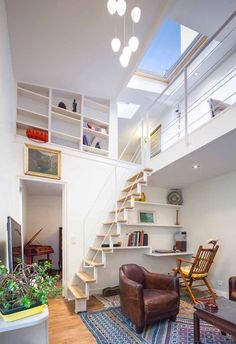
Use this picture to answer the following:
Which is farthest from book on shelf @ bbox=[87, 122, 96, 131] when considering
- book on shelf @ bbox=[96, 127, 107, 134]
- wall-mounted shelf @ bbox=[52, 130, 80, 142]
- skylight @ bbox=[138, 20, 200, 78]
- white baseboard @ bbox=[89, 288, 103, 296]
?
white baseboard @ bbox=[89, 288, 103, 296]

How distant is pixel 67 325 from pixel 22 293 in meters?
2.05

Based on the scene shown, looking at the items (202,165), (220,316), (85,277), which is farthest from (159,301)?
(202,165)

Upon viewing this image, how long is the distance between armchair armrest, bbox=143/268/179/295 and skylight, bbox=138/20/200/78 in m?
4.02

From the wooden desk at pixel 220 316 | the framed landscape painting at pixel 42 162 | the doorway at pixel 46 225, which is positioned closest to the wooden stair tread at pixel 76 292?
the wooden desk at pixel 220 316

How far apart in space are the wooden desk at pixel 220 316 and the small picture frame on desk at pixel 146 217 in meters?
2.66

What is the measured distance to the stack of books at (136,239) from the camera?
4797 millimetres

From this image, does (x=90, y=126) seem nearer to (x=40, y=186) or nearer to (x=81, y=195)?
(x=81, y=195)

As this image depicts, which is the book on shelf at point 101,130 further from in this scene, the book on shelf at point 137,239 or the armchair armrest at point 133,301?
the armchair armrest at point 133,301

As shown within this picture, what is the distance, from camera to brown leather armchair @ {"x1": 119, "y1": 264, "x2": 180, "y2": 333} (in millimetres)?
2889

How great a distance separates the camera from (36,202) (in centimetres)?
664

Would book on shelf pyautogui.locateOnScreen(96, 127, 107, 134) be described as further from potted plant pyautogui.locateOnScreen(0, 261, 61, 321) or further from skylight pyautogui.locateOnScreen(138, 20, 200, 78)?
potted plant pyautogui.locateOnScreen(0, 261, 61, 321)

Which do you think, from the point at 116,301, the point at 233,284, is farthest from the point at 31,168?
the point at 233,284

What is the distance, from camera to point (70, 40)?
12.1 feet

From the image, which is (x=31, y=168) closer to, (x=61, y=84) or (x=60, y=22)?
(x=61, y=84)
